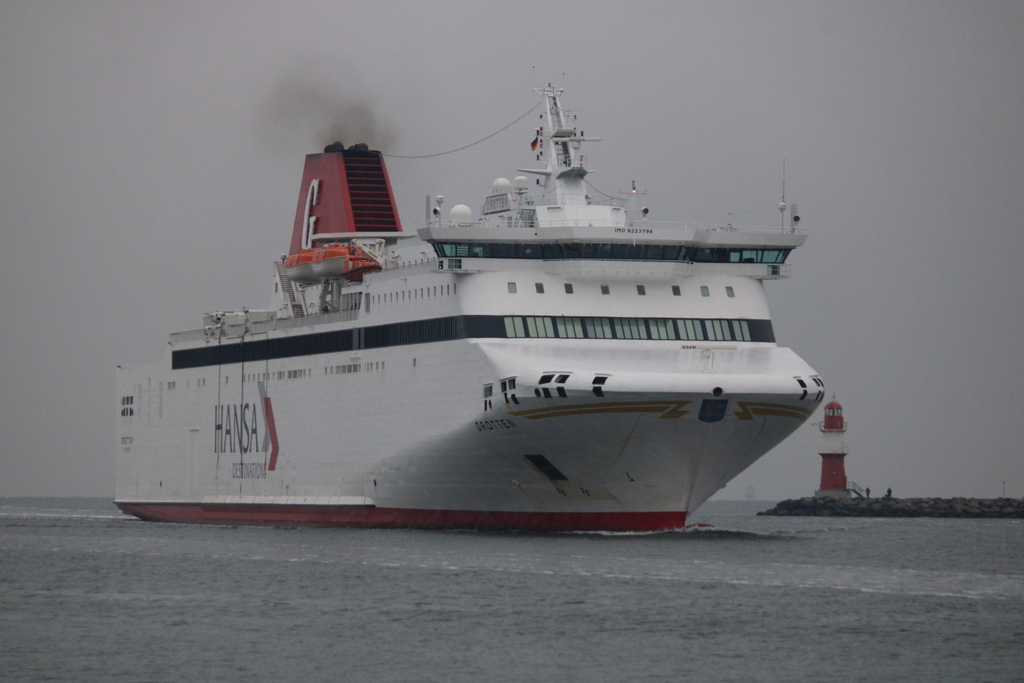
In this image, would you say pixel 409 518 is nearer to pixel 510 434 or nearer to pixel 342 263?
pixel 510 434

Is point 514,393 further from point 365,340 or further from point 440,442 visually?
point 365,340

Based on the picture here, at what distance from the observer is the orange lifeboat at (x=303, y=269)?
5572 centimetres

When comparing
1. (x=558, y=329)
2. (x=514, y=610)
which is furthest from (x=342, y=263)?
(x=514, y=610)

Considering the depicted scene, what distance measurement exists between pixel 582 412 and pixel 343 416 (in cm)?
1387

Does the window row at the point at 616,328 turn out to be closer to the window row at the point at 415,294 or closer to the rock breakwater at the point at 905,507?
the window row at the point at 415,294

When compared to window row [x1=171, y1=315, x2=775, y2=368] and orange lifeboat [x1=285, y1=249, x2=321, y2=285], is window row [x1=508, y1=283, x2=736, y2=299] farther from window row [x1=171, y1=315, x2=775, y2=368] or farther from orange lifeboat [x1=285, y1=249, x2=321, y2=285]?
orange lifeboat [x1=285, y1=249, x2=321, y2=285]

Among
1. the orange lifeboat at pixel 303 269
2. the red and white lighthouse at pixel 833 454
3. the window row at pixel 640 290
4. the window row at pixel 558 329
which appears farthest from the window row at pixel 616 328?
the red and white lighthouse at pixel 833 454

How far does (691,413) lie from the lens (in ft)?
137

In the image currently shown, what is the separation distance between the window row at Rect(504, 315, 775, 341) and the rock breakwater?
122ft

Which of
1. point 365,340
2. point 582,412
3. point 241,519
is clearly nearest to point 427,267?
point 365,340

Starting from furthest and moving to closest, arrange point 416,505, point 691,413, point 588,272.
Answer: point 416,505, point 588,272, point 691,413

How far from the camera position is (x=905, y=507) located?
83.2 metres


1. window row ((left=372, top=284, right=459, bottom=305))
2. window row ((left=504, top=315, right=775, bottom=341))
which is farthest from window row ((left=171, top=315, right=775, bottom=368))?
window row ((left=372, top=284, right=459, bottom=305))

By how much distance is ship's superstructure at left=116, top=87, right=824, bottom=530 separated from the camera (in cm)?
4284
